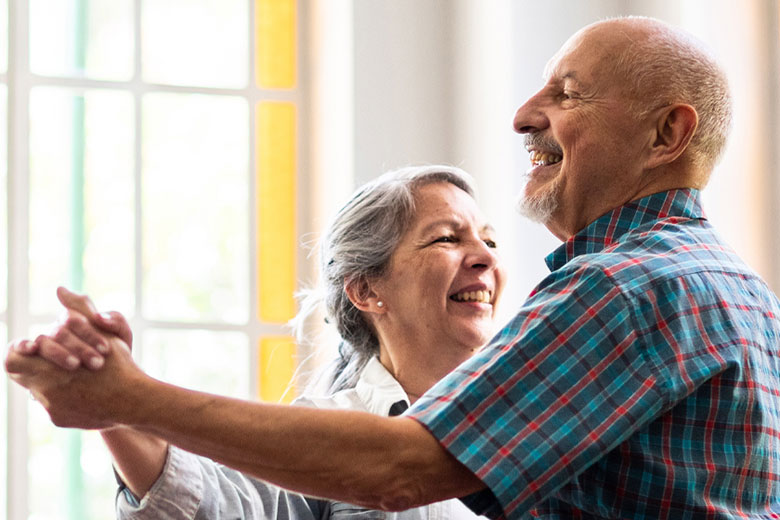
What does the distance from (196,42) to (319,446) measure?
3.24 meters

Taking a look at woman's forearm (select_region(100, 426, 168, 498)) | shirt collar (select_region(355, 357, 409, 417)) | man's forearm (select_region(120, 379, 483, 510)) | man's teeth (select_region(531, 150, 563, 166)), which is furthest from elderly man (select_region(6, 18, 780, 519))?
shirt collar (select_region(355, 357, 409, 417))

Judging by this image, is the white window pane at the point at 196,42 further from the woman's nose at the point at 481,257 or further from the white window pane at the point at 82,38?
the woman's nose at the point at 481,257

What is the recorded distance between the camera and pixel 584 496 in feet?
5.59

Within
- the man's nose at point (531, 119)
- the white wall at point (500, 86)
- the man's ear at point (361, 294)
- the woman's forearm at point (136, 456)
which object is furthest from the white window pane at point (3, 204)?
the man's nose at point (531, 119)

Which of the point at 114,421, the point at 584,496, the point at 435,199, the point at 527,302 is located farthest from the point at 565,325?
the point at 435,199

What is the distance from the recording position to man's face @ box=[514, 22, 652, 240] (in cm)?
198

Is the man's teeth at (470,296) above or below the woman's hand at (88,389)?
above

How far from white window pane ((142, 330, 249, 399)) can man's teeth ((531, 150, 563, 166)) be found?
256cm

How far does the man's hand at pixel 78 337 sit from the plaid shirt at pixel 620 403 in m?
0.41

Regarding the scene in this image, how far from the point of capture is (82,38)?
14.8 ft

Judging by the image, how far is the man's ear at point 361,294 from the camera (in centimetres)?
313

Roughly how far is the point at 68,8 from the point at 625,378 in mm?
3330

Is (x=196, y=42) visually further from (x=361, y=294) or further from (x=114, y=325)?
(x=114, y=325)

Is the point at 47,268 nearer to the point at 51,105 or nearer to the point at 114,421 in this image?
the point at 51,105
